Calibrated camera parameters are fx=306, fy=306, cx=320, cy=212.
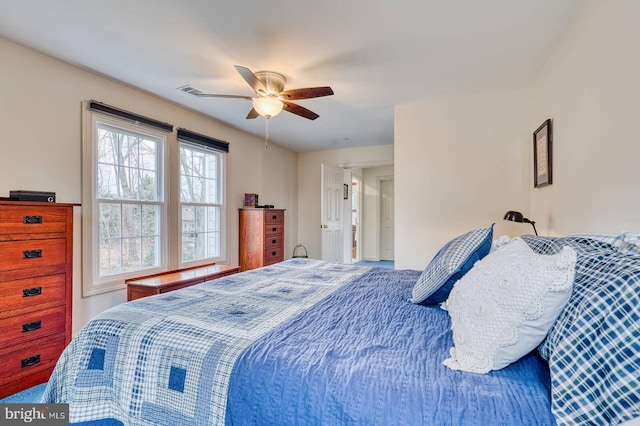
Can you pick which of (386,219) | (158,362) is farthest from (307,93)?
(386,219)

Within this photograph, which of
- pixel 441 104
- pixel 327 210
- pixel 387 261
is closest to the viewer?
pixel 441 104

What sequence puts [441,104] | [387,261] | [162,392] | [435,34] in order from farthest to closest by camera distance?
[387,261] < [441,104] < [435,34] < [162,392]

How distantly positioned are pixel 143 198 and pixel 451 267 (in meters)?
3.18

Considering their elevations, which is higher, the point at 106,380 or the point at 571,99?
the point at 571,99

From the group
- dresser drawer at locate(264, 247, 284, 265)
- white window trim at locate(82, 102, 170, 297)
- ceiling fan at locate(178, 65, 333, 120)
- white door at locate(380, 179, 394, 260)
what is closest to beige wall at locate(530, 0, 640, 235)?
ceiling fan at locate(178, 65, 333, 120)

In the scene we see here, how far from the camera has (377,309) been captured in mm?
1413

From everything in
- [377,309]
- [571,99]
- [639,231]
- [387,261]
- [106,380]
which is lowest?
[387,261]

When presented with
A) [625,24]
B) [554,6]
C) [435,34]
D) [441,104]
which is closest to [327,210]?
[441,104]

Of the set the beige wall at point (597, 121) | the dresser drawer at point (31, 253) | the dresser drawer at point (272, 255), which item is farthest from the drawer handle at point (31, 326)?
the beige wall at point (597, 121)

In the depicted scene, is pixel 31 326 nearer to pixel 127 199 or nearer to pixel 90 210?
pixel 90 210

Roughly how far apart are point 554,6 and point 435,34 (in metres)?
0.68

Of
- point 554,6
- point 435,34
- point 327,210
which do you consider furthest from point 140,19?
point 327,210

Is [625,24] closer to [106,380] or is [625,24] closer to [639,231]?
[639,231]

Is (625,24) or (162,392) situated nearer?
(162,392)
